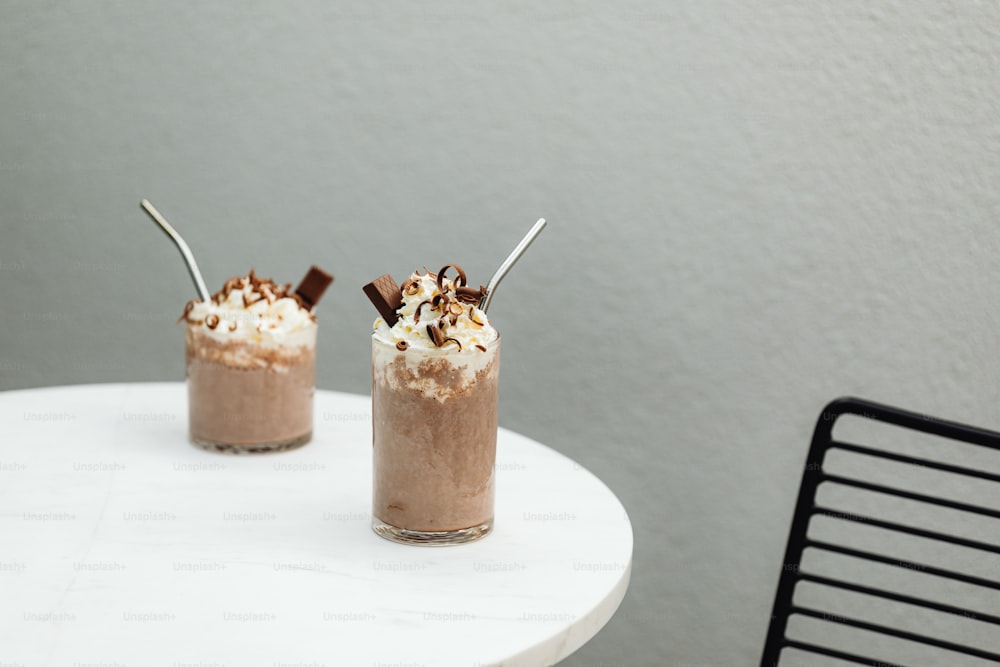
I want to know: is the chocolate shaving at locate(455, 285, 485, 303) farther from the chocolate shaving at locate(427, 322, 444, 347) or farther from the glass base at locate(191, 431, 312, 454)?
the glass base at locate(191, 431, 312, 454)

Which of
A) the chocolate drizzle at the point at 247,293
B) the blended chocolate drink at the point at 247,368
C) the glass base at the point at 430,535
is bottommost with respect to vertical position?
the glass base at the point at 430,535

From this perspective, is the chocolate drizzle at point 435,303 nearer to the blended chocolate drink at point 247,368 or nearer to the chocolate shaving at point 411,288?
the chocolate shaving at point 411,288

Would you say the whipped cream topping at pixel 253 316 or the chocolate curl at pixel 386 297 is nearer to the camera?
the chocolate curl at pixel 386 297

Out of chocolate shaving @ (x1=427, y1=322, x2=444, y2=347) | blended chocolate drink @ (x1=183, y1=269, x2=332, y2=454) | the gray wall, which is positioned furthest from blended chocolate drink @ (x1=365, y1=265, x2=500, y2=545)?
the gray wall

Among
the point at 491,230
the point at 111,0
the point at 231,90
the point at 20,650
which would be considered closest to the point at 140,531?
the point at 20,650

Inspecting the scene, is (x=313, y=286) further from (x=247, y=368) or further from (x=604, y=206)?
(x=604, y=206)

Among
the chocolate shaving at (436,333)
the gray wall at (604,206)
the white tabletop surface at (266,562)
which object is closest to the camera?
the white tabletop surface at (266,562)

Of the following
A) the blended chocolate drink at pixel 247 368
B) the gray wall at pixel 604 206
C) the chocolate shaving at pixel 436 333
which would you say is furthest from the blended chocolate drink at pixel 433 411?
the gray wall at pixel 604 206

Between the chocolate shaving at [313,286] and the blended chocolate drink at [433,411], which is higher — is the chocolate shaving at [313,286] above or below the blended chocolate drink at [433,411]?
above
